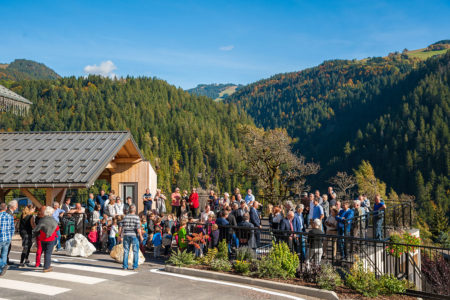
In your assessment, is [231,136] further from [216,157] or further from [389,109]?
[389,109]

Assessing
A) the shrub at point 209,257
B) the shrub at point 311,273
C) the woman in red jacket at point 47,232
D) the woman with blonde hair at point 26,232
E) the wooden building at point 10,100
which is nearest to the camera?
the shrub at point 311,273

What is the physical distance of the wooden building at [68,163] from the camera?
1384 cm

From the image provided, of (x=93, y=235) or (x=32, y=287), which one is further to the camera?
(x=93, y=235)

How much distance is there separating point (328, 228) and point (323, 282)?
146 inches

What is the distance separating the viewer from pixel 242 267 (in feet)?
31.2

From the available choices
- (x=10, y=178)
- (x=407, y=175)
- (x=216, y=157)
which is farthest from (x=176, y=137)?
(x=10, y=178)

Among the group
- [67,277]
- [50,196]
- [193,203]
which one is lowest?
[67,277]

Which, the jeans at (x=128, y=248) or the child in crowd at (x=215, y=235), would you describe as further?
the child in crowd at (x=215, y=235)

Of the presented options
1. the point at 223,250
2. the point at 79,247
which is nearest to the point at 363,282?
the point at 223,250

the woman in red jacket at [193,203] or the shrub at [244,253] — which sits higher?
the woman in red jacket at [193,203]

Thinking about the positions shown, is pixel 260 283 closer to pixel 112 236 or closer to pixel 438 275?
pixel 112 236

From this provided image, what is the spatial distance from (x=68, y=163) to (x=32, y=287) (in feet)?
24.1

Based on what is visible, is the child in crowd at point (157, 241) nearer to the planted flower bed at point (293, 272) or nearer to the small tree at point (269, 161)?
the planted flower bed at point (293, 272)

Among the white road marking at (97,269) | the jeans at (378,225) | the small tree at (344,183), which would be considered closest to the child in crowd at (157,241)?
the white road marking at (97,269)
